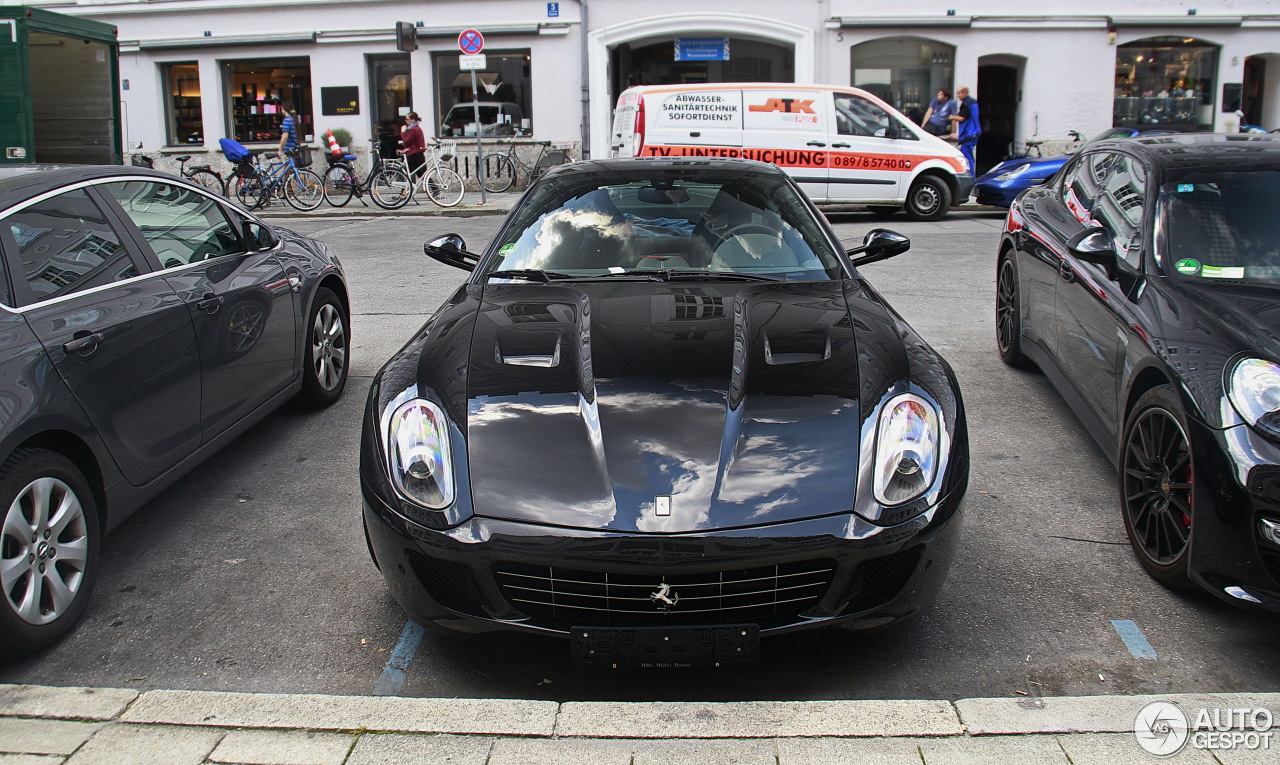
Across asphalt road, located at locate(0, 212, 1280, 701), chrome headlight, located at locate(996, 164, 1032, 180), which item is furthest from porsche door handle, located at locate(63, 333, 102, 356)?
chrome headlight, located at locate(996, 164, 1032, 180)

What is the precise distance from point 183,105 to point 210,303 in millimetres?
21286

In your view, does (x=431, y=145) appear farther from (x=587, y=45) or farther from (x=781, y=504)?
(x=781, y=504)

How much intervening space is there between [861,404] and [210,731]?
2006 mm

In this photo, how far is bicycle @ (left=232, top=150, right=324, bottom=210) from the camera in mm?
18453

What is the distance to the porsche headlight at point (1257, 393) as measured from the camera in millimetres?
3178

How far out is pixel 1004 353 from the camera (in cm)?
664

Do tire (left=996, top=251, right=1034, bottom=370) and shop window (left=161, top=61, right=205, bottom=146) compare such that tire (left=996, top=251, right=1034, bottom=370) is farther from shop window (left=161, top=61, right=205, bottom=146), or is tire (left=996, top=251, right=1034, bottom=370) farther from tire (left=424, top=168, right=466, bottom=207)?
shop window (left=161, top=61, right=205, bottom=146)

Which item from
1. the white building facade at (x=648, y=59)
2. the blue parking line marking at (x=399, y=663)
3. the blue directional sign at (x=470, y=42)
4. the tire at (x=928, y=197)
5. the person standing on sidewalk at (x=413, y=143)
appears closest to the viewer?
the blue parking line marking at (x=399, y=663)

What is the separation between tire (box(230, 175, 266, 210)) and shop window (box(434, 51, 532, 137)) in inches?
197

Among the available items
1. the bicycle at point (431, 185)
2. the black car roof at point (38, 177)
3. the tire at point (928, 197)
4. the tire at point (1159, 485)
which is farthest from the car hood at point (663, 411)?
the bicycle at point (431, 185)

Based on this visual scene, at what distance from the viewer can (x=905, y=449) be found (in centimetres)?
305

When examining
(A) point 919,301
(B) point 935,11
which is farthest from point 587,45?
(A) point 919,301

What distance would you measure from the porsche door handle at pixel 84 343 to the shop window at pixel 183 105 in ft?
70.9

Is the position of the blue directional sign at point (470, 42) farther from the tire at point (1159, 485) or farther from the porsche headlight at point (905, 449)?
the porsche headlight at point (905, 449)
